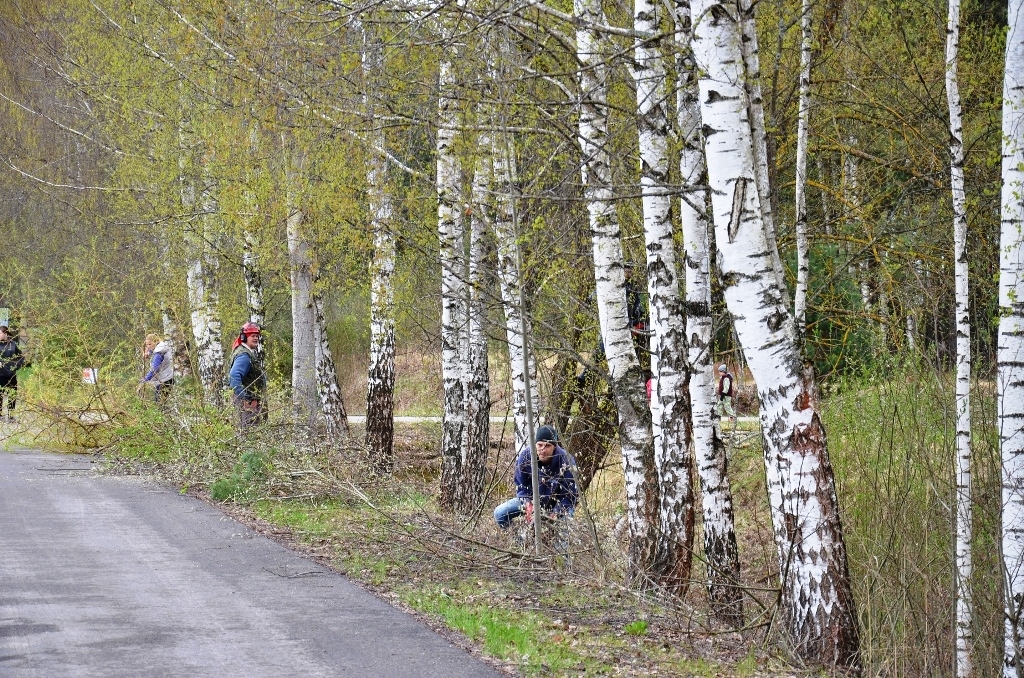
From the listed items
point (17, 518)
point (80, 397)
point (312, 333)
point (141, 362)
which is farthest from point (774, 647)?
point (141, 362)

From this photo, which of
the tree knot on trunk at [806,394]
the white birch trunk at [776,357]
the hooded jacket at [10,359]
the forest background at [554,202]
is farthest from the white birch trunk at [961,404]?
the hooded jacket at [10,359]

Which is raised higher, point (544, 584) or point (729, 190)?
point (729, 190)

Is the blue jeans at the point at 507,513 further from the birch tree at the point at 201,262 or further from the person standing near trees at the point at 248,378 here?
the birch tree at the point at 201,262

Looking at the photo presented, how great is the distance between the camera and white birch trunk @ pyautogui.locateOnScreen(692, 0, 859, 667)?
7.62 metres

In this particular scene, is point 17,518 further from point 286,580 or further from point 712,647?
point 712,647

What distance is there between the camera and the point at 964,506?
28.6ft

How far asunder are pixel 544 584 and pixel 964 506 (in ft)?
9.95

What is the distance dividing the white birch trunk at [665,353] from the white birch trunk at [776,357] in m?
1.78

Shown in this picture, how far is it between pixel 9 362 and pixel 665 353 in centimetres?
1404

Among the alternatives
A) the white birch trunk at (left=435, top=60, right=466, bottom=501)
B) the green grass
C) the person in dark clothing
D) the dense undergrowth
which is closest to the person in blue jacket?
the dense undergrowth

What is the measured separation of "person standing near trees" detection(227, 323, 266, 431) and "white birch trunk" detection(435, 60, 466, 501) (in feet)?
8.05

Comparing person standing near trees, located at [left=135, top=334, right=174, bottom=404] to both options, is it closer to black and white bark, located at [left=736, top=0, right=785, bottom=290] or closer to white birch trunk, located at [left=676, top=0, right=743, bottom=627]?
white birch trunk, located at [left=676, top=0, right=743, bottom=627]

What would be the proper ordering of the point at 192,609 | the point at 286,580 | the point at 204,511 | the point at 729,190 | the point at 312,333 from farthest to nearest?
1. the point at 312,333
2. the point at 204,511
3. the point at 286,580
4. the point at 192,609
5. the point at 729,190

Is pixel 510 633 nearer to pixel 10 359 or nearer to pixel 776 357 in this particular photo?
pixel 776 357
